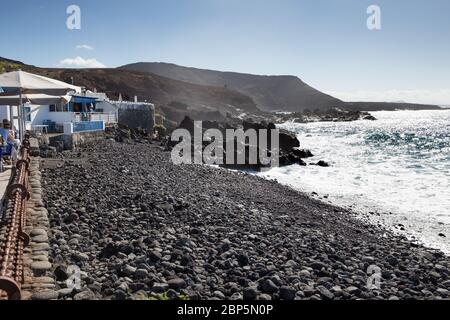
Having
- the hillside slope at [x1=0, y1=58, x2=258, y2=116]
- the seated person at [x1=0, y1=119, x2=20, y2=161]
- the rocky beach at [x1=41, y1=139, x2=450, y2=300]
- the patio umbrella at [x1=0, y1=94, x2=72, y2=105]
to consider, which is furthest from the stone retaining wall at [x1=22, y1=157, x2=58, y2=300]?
the hillside slope at [x1=0, y1=58, x2=258, y2=116]

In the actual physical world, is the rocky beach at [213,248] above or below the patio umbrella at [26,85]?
below

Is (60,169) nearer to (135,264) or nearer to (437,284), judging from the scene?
(135,264)

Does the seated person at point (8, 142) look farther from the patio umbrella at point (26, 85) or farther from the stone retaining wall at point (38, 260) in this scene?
the stone retaining wall at point (38, 260)

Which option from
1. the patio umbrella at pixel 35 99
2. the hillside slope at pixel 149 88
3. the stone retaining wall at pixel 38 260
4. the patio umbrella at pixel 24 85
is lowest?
the stone retaining wall at pixel 38 260

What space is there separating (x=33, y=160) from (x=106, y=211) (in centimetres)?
599

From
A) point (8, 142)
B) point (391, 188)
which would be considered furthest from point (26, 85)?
point (391, 188)

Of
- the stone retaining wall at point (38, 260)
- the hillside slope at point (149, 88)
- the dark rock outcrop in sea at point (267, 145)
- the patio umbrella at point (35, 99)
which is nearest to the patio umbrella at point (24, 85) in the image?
the patio umbrella at point (35, 99)

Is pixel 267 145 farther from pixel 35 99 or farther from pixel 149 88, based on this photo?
pixel 149 88

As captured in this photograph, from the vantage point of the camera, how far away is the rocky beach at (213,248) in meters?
5.59

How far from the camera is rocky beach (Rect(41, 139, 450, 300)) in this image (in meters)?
5.59

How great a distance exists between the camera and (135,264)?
235 inches

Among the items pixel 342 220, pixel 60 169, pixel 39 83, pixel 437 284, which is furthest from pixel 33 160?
pixel 437 284

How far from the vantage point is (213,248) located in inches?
282

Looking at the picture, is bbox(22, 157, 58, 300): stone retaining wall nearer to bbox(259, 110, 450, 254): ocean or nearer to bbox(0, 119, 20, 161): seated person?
bbox(0, 119, 20, 161): seated person
